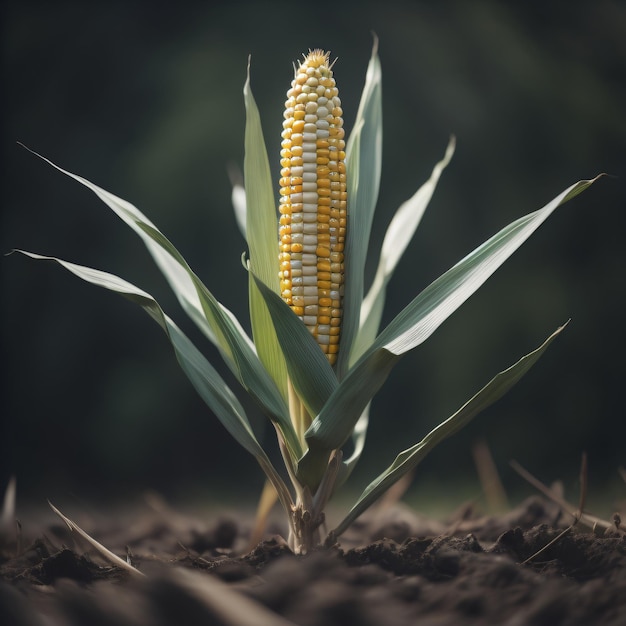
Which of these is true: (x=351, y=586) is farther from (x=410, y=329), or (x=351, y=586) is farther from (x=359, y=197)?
(x=359, y=197)

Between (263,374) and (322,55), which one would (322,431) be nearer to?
(263,374)

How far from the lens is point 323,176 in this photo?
3.12ft

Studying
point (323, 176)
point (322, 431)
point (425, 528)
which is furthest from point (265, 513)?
point (323, 176)

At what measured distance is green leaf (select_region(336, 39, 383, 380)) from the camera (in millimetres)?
962

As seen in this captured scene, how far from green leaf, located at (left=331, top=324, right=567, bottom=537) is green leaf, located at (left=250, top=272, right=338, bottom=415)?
12cm

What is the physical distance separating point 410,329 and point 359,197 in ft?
0.76

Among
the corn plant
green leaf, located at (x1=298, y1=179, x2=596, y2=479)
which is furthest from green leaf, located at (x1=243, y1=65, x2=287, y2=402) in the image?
green leaf, located at (x1=298, y1=179, x2=596, y2=479)

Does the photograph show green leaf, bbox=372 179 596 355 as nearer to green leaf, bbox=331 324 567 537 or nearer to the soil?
green leaf, bbox=331 324 567 537

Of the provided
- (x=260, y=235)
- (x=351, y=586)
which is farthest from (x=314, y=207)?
(x=351, y=586)

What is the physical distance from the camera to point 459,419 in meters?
0.88

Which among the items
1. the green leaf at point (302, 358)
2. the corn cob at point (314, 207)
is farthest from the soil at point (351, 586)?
the corn cob at point (314, 207)

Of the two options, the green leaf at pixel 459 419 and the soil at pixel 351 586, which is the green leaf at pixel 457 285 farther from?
the soil at pixel 351 586

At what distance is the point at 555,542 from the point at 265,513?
450mm

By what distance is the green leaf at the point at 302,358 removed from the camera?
843mm
